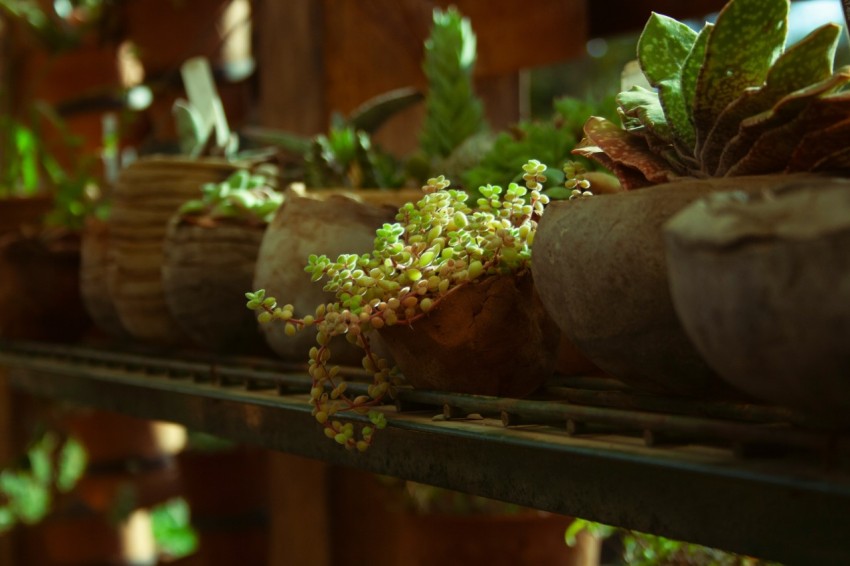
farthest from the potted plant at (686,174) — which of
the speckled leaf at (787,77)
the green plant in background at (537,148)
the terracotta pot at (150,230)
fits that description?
the terracotta pot at (150,230)

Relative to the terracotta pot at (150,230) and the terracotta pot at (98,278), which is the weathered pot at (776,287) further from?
the terracotta pot at (98,278)

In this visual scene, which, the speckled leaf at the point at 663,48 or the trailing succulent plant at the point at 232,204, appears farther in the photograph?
the trailing succulent plant at the point at 232,204

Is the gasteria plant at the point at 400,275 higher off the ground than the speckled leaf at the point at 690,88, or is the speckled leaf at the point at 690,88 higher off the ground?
the speckled leaf at the point at 690,88

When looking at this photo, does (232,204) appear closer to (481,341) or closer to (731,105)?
(481,341)

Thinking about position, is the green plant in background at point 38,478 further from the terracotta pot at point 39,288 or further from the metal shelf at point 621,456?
the metal shelf at point 621,456

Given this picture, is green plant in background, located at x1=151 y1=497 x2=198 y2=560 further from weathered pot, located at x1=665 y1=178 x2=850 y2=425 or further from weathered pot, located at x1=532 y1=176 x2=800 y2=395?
weathered pot, located at x1=665 y1=178 x2=850 y2=425

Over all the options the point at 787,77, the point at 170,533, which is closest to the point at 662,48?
the point at 787,77

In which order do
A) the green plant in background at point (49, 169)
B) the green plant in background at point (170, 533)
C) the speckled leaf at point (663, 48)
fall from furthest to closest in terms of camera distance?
the green plant in background at point (170, 533) < the green plant in background at point (49, 169) < the speckled leaf at point (663, 48)

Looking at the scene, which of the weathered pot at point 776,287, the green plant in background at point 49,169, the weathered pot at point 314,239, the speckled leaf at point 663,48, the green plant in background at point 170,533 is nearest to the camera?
the weathered pot at point 776,287

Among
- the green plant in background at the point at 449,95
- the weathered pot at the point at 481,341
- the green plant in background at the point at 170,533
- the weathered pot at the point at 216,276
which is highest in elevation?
the green plant in background at the point at 449,95
